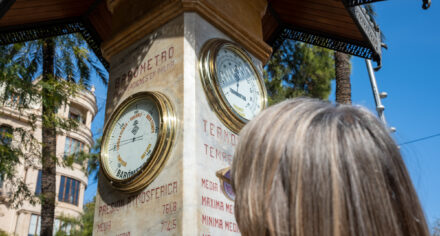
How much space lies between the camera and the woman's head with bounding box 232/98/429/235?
0.91m

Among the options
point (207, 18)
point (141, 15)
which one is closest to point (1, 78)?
point (141, 15)

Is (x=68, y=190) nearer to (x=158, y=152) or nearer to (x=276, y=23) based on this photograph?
(x=276, y=23)

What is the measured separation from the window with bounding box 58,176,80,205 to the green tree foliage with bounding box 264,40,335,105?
24.3 m

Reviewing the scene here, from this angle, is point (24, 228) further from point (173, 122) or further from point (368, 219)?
point (368, 219)

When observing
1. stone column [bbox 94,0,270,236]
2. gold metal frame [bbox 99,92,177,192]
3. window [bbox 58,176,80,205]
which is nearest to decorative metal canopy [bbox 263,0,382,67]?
stone column [bbox 94,0,270,236]

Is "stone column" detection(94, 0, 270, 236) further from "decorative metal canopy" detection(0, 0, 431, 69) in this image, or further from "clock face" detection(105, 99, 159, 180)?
"decorative metal canopy" detection(0, 0, 431, 69)

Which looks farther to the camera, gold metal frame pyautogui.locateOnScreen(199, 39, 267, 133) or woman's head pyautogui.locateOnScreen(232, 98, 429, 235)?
gold metal frame pyautogui.locateOnScreen(199, 39, 267, 133)

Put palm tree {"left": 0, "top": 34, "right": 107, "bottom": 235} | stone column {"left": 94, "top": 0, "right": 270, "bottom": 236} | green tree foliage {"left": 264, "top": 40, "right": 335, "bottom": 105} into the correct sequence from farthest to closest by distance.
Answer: green tree foliage {"left": 264, "top": 40, "right": 335, "bottom": 105} < palm tree {"left": 0, "top": 34, "right": 107, "bottom": 235} < stone column {"left": 94, "top": 0, "right": 270, "bottom": 236}

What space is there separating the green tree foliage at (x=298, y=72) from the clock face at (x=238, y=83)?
31.5 ft

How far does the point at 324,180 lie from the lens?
0.94 meters

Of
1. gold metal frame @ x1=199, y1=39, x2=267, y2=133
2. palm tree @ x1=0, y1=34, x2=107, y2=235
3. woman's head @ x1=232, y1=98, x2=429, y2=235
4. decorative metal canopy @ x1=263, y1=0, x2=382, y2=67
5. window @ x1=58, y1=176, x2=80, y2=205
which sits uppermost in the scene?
window @ x1=58, y1=176, x2=80, y2=205

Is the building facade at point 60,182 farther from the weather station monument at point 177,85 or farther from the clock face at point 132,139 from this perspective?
the clock face at point 132,139

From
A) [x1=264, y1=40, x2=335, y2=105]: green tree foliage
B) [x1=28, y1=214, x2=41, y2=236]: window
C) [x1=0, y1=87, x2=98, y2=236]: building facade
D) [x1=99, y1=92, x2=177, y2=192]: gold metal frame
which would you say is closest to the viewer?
[x1=99, y1=92, x2=177, y2=192]: gold metal frame

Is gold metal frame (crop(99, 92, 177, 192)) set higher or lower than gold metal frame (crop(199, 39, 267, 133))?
lower
